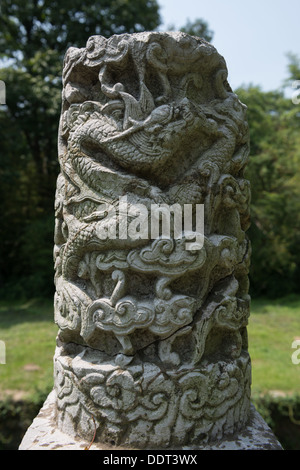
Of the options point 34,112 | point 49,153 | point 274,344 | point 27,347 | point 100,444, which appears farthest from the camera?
point 49,153

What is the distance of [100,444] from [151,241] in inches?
35.6

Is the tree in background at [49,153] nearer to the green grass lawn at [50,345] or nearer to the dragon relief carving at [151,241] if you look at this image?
the green grass lawn at [50,345]

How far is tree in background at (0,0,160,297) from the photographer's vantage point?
926 centimetres

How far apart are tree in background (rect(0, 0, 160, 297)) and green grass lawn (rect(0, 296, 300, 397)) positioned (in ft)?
4.78

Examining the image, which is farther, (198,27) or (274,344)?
(198,27)

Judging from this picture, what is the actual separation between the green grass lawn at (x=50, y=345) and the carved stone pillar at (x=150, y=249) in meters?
2.27

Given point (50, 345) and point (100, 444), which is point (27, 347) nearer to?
point (50, 345)

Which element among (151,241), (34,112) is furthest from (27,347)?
(34,112)

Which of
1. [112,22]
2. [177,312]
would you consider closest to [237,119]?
[177,312]

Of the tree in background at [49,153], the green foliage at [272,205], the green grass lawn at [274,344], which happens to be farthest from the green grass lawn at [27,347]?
the green foliage at [272,205]

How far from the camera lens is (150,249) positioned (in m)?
1.86

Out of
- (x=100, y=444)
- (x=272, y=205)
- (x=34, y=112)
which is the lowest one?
(x=100, y=444)
